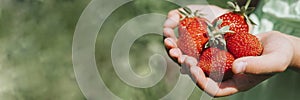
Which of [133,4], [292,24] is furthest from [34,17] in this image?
[292,24]

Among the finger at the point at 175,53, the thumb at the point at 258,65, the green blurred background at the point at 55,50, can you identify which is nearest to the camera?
the thumb at the point at 258,65

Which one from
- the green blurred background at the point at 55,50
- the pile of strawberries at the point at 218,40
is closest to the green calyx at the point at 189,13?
the pile of strawberries at the point at 218,40

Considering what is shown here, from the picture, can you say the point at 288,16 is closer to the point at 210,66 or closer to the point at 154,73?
the point at 210,66

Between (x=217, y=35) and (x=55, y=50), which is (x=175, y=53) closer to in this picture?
(x=217, y=35)

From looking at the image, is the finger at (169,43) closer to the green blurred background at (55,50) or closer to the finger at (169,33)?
the finger at (169,33)

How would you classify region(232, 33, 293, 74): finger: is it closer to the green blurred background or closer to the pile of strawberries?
the pile of strawberries

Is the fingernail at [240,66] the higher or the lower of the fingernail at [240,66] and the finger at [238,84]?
the higher

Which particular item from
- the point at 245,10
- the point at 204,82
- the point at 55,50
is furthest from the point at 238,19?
the point at 55,50
